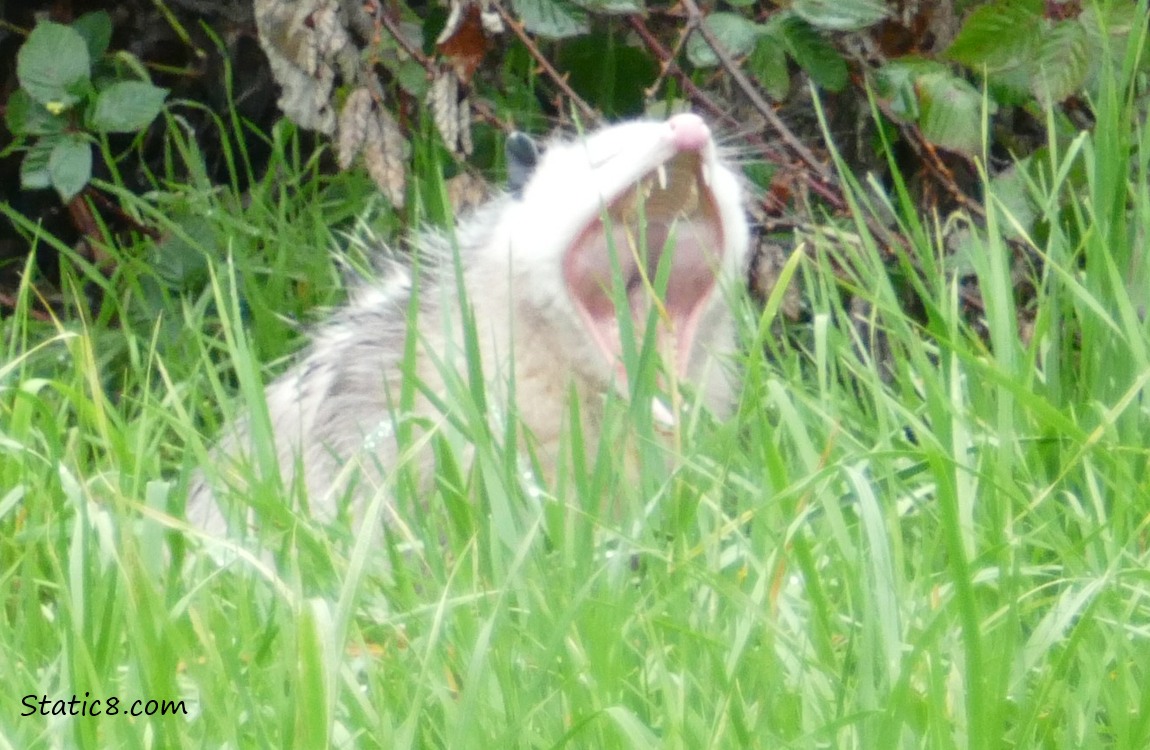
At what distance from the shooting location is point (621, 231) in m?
2.94

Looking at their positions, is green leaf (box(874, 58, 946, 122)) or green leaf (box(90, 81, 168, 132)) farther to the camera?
green leaf (box(90, 81, 168, 132))

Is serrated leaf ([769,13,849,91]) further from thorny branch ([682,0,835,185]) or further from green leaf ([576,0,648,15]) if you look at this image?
green leaf ([576,0,648,15])

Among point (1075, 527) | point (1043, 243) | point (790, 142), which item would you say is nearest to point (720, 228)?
point (790, 142)

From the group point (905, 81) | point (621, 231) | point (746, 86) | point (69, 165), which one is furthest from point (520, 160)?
point (69, 165)

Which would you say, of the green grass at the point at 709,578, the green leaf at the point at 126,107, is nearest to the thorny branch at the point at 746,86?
the green grass at the point at 709,578

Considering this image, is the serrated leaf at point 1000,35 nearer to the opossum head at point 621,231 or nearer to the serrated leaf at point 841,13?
the serrated leaf at point 841,13

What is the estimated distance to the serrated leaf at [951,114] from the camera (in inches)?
114

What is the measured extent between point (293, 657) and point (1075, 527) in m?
0.95

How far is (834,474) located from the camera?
77.2 inches

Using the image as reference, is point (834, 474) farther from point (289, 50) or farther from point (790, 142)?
point (289, 50)

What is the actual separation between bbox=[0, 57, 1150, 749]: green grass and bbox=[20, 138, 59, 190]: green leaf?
105 cm

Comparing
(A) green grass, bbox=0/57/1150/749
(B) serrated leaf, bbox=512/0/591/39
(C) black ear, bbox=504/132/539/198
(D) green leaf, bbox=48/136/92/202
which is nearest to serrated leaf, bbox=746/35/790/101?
(B) serrated leaf, bbox=512/0/591/39

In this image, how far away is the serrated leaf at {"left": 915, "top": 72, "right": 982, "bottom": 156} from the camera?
2895mm

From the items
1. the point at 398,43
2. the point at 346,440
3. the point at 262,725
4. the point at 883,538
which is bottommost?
the point at 346,440
